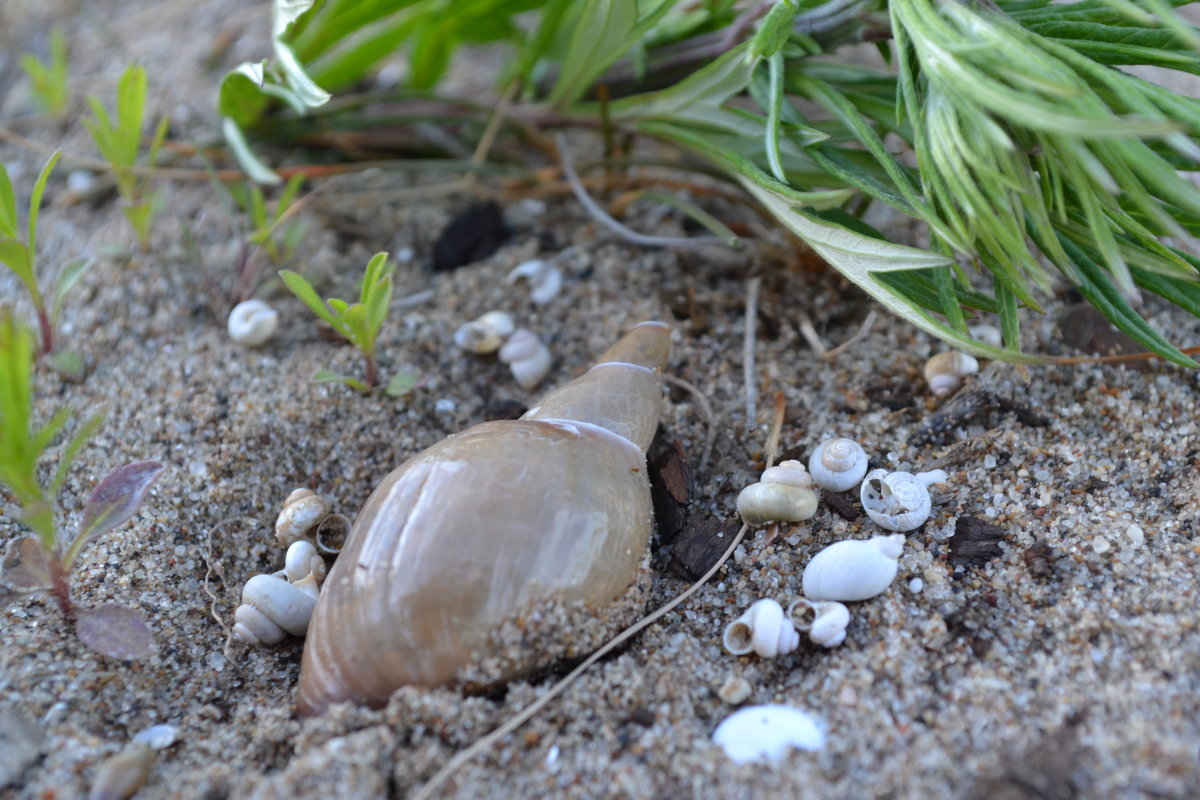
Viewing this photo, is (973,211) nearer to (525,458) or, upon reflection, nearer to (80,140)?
(525,458)

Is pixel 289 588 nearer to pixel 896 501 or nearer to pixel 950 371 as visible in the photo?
pixel 896 501

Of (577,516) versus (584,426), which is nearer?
(577,516)

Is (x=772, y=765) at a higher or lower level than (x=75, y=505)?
lower

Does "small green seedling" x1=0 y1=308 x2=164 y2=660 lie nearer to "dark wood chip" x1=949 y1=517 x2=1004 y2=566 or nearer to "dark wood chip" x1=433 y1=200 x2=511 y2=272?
"dark wood chip" x1=433 y1=200 x2=511 y2=272

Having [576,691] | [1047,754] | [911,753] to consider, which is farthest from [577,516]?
[1047,754]

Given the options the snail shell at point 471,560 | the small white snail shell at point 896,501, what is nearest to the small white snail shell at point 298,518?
the snail shell at point 471,560

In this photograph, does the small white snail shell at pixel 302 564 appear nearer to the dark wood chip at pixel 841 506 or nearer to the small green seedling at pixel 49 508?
the small green seedling at pixel 49 508
